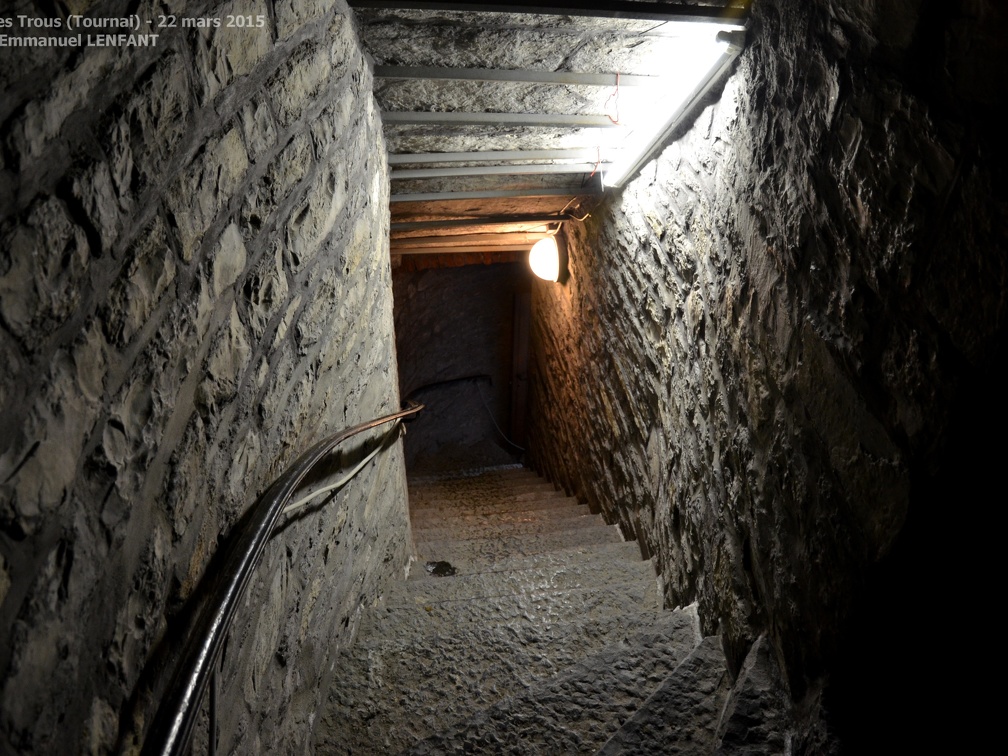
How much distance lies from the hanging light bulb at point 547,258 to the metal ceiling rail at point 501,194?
0.89 m

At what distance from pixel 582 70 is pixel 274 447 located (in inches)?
59.6

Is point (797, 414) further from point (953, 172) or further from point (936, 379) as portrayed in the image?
point (953, 172)

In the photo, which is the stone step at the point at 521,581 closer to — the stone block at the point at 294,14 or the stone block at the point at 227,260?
the stone block at the point at 227,260

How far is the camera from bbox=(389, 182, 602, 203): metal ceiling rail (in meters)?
3.38

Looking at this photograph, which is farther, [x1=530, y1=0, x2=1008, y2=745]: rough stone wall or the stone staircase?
the stone staircase

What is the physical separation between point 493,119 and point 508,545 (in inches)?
82.9

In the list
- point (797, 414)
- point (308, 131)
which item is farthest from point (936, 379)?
point (308, 131)

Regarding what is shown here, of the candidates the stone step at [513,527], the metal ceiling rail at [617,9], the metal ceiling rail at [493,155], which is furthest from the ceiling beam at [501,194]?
the stone step at [513,527]

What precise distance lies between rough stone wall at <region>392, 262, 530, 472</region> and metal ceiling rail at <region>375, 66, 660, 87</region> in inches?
165

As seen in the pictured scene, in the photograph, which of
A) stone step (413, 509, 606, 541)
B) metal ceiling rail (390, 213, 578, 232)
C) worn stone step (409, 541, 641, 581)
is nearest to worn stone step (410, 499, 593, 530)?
stone step (413, 509, 606, 541)

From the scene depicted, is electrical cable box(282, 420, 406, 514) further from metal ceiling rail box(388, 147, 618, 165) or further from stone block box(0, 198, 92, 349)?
metal ceiling rail box(388, 147, 618, 165)

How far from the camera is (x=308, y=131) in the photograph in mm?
1506

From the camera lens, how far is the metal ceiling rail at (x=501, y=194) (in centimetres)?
338

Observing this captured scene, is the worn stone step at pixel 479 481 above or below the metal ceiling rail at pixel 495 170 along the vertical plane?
below
